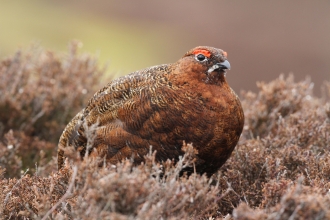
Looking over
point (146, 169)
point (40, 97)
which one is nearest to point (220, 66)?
point (146, 169)

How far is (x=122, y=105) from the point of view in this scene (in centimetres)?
372

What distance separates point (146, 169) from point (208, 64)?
3.99 feet

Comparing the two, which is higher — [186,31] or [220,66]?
[186,31]

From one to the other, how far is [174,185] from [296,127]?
2154 mm

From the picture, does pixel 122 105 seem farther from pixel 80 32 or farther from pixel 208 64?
pixel 80 32

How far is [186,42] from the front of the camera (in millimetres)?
16562

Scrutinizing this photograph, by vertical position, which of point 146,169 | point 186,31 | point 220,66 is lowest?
point 146,169

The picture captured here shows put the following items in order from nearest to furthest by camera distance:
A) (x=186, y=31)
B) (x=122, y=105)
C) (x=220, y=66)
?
1. (x=220, y=66)
2. (x=122, y=105)
3. (x=186, y=31)

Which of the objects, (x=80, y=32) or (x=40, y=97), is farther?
(x=80, y=32)

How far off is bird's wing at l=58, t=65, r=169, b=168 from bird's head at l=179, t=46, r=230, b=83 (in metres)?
0.22

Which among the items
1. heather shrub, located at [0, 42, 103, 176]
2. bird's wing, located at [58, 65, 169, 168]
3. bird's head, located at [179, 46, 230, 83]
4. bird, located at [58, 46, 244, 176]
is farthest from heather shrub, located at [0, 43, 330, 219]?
bird's head, located at [179, 46, 230, 83]

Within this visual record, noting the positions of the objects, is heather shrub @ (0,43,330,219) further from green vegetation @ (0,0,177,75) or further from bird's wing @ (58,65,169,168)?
green vegetation @ (0,0,177,75)

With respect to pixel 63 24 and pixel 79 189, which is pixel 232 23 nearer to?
pixel 63 24

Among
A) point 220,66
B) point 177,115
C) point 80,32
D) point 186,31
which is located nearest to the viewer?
point 177,115
